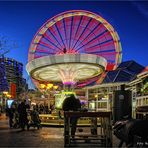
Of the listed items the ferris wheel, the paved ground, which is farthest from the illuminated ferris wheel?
the paved ground

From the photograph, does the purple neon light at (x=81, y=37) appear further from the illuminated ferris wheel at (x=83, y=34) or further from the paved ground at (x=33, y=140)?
the paved ground at (x=33, y=140)

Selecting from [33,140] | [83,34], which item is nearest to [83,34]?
[83,34]

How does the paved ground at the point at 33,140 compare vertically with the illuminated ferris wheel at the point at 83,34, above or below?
below

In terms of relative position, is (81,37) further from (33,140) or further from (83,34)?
(33,140)

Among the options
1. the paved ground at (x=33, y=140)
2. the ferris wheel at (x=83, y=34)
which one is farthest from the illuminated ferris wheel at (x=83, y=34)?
the paved ground at (x=33, y=140)

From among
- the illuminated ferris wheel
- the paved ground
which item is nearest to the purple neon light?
the illuminated ferris wheel

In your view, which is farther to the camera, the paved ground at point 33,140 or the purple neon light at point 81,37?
the purple neon light at point 81,37

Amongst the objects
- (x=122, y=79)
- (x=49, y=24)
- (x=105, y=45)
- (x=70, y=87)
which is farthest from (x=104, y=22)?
(x=122, y=79)

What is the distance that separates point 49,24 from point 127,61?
64.0 metres

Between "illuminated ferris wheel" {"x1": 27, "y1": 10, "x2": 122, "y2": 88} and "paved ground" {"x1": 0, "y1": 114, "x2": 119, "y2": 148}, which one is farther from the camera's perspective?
"illuminated ferris wheel" {"x1": 27, "y1": 10, "x2": 122, "y2": 88}

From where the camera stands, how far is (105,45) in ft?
158

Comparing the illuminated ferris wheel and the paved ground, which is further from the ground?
the illuminated ferris wheel

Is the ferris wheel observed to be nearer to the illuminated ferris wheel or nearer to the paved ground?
the illuminated ferris wheel

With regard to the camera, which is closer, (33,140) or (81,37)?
(33,140)
